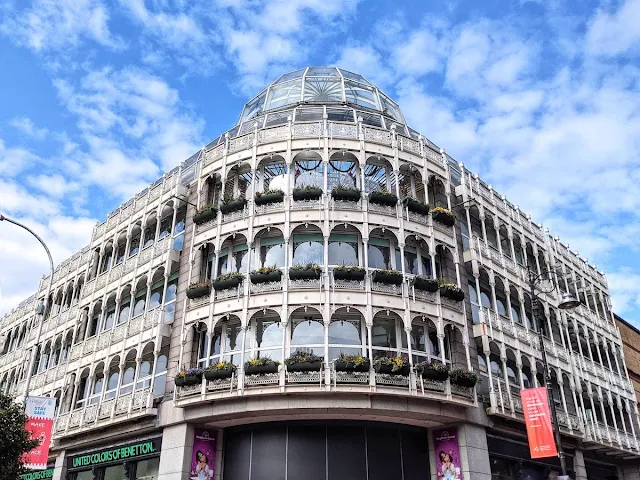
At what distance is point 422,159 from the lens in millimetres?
28984

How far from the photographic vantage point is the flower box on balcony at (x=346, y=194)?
2637 centimetres

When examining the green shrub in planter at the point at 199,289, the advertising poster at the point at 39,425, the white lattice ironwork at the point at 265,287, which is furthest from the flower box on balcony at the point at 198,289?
the advertising poster at the point at 39,425

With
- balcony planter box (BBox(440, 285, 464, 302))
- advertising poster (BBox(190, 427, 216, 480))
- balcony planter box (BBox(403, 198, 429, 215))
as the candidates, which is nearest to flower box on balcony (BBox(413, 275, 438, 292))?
balcony planter box (BBox(440, 285, 464, 302))

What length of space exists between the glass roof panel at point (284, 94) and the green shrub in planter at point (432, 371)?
16861 mm

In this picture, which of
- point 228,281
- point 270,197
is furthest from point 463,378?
point 270,197

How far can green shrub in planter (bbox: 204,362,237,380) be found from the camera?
909 inches

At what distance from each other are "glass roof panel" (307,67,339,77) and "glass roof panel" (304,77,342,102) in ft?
1.70

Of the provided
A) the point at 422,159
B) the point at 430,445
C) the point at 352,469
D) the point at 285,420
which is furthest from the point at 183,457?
the point at 422,159

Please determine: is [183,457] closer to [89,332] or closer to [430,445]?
[430,445]

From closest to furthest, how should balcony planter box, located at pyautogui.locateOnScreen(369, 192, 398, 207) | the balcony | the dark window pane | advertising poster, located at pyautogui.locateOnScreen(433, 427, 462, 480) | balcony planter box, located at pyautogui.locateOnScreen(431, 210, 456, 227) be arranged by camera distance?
the dark window pane < advertising poster, located at pyautogui.locateOnScreen(433, 427, 462, 480) < the balcony < balcony planter box, located at pyautogui.locateOnScreen(369, 192, 398, 207) < balcony planter box, located at pyautogui.locateOnScreen(431, 210, 456, 227)

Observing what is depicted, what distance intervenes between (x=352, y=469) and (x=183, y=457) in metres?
6.66

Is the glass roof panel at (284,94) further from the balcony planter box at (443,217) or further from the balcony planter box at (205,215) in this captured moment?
the balcony planter box at (443,217)

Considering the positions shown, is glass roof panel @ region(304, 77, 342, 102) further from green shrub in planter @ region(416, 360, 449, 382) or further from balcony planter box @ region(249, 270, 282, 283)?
green shrub in planter @ region(416, 360, 449, 382)

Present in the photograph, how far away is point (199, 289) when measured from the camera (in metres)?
26.1
